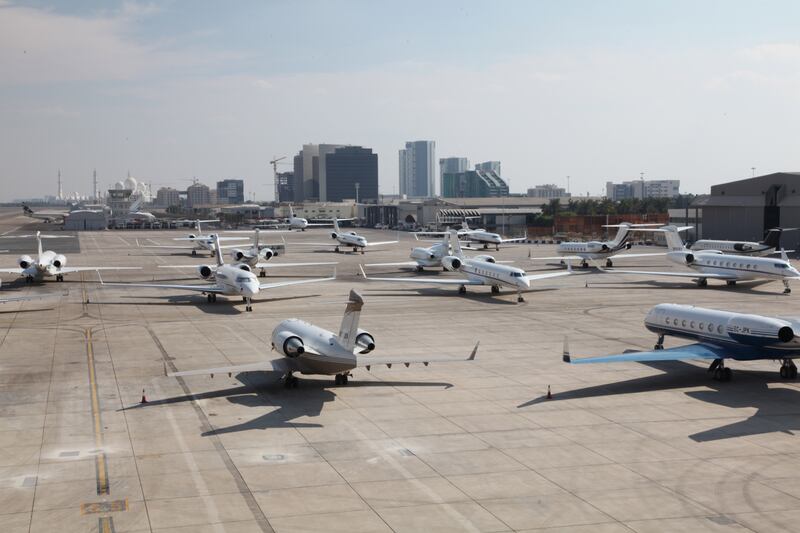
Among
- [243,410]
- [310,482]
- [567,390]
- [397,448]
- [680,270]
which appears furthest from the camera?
[680,270]

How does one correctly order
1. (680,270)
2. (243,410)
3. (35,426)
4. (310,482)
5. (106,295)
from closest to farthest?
(310,482) → (35,426) → (243,410) → (106,295) → (680,270)

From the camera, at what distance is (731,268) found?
6256 centimetres

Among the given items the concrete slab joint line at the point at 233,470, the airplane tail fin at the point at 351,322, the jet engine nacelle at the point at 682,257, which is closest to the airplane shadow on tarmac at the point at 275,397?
the concrete slab joint line at the point at 233,470

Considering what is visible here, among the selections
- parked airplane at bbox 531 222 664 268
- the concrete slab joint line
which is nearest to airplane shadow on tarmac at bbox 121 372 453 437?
the concrete slab joint line

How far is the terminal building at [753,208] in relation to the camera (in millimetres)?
98688

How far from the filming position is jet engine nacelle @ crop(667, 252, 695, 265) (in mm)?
66625

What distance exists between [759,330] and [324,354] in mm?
15471

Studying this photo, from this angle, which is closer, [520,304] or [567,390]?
[567,390]

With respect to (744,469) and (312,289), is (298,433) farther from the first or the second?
(312,289)

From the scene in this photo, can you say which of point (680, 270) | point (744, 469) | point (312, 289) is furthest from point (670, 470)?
point (680, 270)

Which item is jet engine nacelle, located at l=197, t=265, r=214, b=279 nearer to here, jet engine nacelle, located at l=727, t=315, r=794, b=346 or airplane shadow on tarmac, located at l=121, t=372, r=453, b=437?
airplane shadow on tarmac, located at l=121, t=372, r=453, b=437

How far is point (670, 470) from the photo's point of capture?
68.9 ft

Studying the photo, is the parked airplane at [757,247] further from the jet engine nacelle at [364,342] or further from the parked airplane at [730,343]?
the jet engine nacelle at [364,342]

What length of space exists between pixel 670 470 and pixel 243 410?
13.4 m
